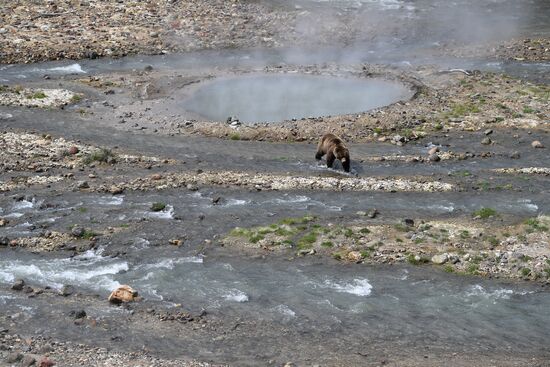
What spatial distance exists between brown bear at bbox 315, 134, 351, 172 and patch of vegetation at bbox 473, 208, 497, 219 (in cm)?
713

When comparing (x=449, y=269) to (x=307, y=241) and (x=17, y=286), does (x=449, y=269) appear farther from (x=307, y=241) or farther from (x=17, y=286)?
(x=17, y=286)

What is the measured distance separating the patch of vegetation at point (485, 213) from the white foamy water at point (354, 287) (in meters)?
7.48

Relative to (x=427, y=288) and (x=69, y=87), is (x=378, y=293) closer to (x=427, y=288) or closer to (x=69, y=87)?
(x=427, y=288)

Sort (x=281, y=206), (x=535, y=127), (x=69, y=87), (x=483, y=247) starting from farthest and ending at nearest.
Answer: (x=69, y=87) → (x=535, y=127) → (x=281, y=206) → (x=483, y=247)

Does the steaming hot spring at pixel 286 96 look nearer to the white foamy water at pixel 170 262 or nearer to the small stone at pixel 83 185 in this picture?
the small stone at pixel 83 185

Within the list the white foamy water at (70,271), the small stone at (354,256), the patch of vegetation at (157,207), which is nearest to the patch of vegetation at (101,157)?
the patch of vegetation at (157,207)

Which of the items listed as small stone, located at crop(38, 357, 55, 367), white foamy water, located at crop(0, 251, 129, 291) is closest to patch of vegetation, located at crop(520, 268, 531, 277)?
white foamy water, located at crop(0, 251, 129, 291)

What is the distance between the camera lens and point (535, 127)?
45.8m

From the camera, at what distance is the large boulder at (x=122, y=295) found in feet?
93.5

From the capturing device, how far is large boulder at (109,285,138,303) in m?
28.5

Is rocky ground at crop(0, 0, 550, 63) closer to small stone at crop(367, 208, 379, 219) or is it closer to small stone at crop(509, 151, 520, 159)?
small stone at crop(509, 151, 520, 159)

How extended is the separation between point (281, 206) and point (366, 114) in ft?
41.5

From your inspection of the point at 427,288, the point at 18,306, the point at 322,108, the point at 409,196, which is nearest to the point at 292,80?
the point at 322,108

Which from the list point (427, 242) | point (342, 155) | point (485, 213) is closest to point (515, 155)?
point (485, 213)
